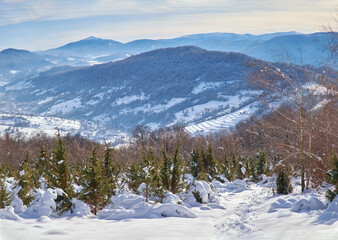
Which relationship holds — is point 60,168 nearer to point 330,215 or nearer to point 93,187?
point 93,187

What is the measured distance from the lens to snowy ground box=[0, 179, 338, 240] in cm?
631

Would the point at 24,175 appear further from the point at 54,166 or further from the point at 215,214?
the point at 215,214

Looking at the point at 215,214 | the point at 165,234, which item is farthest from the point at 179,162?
the point at 165,234

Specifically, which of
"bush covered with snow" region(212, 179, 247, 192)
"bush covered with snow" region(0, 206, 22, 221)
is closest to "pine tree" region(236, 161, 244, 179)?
"bush covered with snow" region(212, 179, 247, 192)

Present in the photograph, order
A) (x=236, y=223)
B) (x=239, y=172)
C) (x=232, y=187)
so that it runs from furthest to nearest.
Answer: (x=239, y=172), (x=232, y=187), (x=236, y=223)

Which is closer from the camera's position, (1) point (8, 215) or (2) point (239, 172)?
(1) point (8, 215)

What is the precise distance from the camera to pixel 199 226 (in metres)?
7.67

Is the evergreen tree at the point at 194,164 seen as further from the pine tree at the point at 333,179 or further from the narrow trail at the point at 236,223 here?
the pine tree at the point at 333,179

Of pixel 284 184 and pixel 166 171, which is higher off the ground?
pixel 166 171

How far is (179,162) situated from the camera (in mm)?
12117

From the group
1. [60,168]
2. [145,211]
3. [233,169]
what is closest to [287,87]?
[145,211]

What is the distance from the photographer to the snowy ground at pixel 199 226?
6309 millimetres

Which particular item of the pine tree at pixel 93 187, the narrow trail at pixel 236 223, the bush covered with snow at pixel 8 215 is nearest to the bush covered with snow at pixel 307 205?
the narrow trail at pixel 236 223

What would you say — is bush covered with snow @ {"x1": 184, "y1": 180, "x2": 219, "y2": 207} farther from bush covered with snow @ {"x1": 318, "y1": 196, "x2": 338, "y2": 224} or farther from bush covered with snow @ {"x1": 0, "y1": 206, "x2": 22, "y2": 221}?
bush covered with snow @ {"x1": 0, "y1": 206, "x2": 22, "y2": 221}
